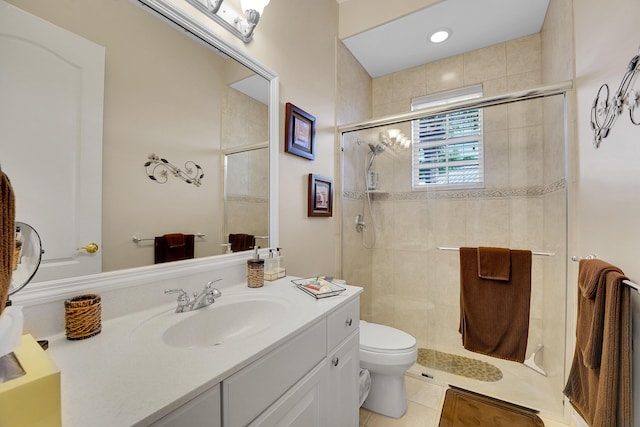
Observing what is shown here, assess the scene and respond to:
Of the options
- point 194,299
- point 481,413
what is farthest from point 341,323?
point 481,413

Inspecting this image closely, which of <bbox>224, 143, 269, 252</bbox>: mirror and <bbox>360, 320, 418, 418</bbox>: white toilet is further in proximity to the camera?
<bbox>360, 320, 418, 418</bbox>: white toilet

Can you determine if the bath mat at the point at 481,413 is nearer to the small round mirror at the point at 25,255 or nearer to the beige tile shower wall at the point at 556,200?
the beige tile shower wall at the point at 556,200

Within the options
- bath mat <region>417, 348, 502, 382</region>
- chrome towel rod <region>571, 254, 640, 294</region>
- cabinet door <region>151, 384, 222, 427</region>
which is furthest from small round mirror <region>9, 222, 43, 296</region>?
bath mat <region>417, 348, 502, 382</region>

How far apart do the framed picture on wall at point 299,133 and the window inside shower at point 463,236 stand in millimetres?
467

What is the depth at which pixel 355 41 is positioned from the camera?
7.27 ft

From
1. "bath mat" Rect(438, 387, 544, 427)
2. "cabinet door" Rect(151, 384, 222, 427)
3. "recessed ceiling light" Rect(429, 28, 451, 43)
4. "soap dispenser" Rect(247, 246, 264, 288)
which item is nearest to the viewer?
"cabinet door" Rect(151, 384, 222, 427)

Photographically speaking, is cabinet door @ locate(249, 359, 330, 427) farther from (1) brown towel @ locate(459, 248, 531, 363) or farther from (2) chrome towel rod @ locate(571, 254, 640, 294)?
(1) brown towel @ locate(459, 248, 531, 363)

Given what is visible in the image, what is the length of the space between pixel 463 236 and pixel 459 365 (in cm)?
98

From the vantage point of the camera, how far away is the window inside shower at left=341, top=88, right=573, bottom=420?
5.60 ft

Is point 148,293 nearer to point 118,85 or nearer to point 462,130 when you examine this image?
point 118,85

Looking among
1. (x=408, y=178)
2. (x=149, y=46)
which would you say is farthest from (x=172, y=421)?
(x=408, y=178)

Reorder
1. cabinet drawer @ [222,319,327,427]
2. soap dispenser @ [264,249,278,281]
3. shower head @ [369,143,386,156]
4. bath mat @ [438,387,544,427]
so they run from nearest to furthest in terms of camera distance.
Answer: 1. cabinet drawer @ [222,319,327,427]
2. soap dispenser @ [264,249,278,281]
3. bath mat @ [438,387,544,427]
4. shower head @ [369,143,386,156]

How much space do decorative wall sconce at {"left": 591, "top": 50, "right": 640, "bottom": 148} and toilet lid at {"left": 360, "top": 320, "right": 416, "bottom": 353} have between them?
136cm

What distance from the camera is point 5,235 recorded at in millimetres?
384
